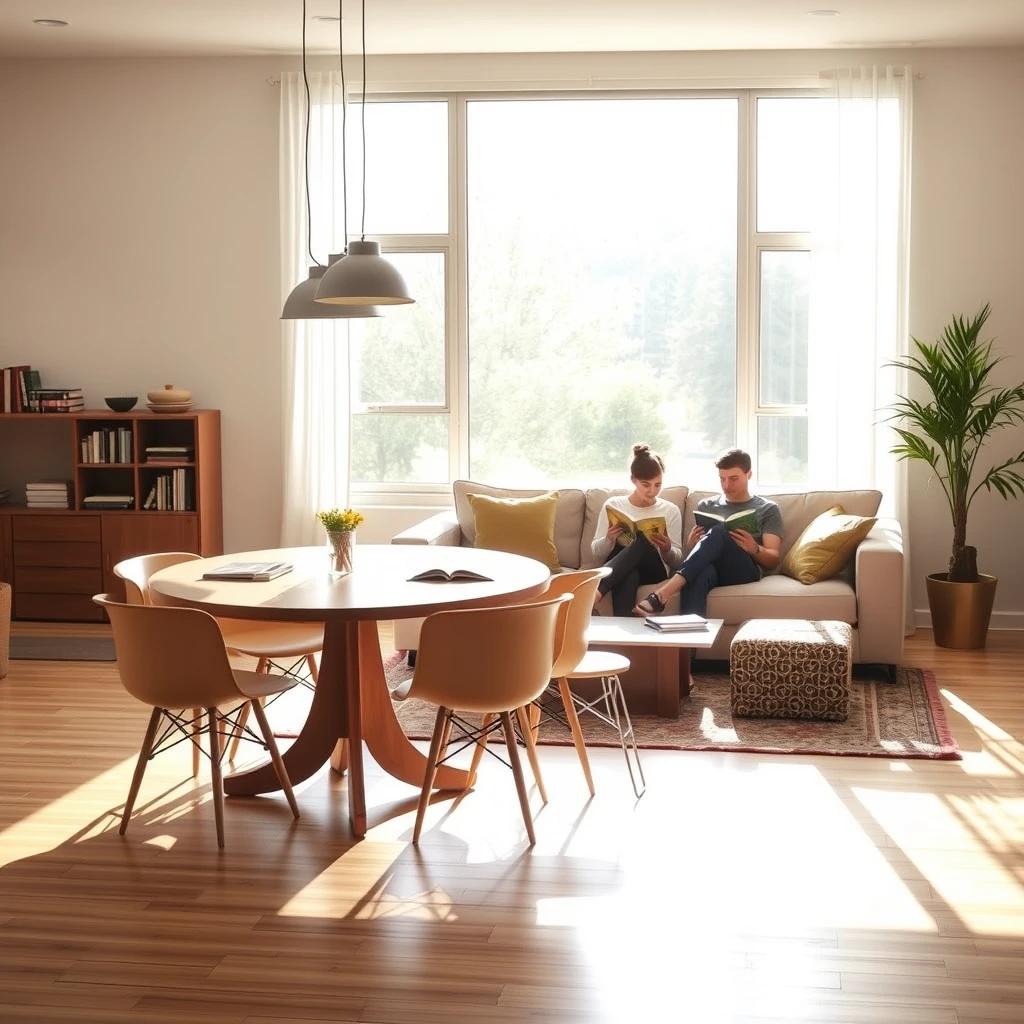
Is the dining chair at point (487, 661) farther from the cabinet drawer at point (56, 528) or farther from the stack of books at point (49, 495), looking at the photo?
the stack of books at point (49, 495)

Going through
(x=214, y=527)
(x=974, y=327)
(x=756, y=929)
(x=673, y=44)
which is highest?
(x=673, y=44)

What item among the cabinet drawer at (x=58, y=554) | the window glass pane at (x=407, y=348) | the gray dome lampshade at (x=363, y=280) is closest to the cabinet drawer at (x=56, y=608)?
the cabinet drawer at (x=58, y=554)

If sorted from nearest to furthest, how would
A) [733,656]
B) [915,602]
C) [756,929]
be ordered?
[756,929] → [733,656] → [915,602]

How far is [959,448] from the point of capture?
261 inches

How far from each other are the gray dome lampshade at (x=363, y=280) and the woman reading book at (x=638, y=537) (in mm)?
2304

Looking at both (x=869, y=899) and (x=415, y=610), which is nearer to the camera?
(x=869, y=899)

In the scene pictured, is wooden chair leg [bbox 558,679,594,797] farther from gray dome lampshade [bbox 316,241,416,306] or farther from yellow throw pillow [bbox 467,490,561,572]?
yellow throw pillow [bbox 467,490,561,572]

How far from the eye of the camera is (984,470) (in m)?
7.17

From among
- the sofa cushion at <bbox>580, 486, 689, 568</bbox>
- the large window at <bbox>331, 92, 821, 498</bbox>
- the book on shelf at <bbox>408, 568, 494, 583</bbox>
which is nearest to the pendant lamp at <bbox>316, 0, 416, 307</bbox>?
the book on shelf at <bbox>408, 568, 494, 583</bbox>

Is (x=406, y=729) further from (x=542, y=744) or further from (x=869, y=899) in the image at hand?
(x=869, y=899)

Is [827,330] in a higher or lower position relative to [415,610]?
higher

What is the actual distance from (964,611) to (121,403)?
180 inches

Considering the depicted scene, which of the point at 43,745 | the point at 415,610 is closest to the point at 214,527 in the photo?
the point at 43,745

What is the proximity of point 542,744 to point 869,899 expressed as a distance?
66.5 inches
